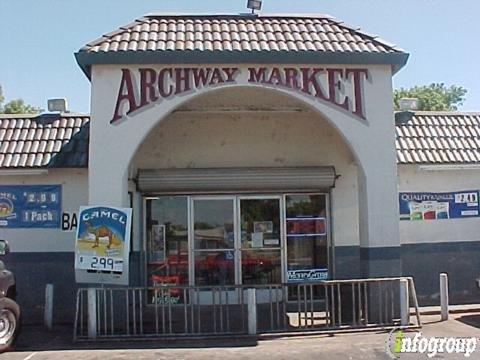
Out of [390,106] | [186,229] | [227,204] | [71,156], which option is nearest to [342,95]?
[390,106]

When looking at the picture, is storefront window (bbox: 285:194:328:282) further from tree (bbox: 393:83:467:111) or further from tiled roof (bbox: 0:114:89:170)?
tree (bbox: 393:83:467:111)

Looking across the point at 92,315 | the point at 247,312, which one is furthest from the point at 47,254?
the point at 247,312

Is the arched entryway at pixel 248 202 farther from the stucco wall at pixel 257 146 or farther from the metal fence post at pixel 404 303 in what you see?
the metal fence post at pixel 404 303

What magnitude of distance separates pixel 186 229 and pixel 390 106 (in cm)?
560

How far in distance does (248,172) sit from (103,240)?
4381mm

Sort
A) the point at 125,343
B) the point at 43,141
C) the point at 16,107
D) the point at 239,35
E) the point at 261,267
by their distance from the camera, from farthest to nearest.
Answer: the point at 16,107 < the point at 261,267 < the point at 43,141 < the point at 239,35 < the point at 125,343

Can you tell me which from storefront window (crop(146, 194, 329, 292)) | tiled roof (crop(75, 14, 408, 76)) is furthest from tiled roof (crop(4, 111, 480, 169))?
tiled roof (crop(75, 14, 408, 76))

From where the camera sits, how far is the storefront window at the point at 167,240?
14.2 m

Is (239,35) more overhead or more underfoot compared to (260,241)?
more overhead

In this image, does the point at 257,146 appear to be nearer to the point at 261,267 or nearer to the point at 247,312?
the point at 261,267

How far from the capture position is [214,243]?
14242 millimetres

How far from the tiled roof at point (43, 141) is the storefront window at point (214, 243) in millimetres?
3013

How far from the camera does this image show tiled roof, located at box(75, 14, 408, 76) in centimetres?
1127

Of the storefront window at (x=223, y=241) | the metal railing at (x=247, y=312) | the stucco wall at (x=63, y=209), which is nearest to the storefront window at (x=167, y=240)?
the storefront window at (x=223, y=241)
